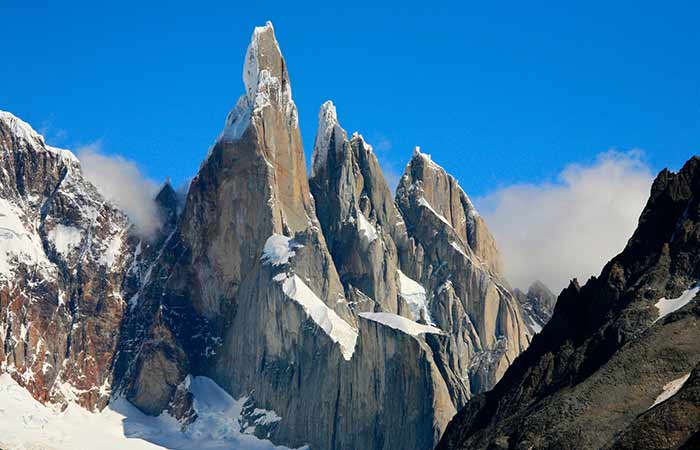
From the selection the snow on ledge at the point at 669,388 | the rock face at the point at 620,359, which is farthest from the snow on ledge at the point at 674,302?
the snow on ledge at the point at 669,388

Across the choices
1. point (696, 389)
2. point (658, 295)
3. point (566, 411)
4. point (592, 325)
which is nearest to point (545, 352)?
point (592, 325)

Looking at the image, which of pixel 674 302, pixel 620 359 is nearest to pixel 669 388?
pixel 620 359

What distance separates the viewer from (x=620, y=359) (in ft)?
394

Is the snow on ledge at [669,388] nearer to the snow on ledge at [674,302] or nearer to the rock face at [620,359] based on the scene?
the rock face at [620,359]

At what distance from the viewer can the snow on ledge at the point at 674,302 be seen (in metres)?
126

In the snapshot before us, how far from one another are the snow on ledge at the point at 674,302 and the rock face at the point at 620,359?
0.43 feet

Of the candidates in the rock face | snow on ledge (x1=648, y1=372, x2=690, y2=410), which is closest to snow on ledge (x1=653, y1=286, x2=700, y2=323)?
the rock face

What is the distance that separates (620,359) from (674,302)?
33.4 ft

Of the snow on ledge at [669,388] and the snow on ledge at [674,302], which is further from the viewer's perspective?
the snow on ledge at [674,302]

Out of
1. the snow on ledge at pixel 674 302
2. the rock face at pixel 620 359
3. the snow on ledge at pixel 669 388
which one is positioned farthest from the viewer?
the snow on ledge at pixel 674 302

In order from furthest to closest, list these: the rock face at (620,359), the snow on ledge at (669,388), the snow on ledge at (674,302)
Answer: the snow on ledge at (674,302)
the rock face at (620,359)
the snow on ledge at (669,388)

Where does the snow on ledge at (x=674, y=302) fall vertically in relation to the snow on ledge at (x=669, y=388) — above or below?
above

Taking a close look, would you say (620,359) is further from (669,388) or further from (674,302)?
(674,302)

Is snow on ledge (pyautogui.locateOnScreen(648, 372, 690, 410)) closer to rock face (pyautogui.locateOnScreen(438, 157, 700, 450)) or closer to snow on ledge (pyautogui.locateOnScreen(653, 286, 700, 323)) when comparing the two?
rock face (pyautogui.locateOnScreen(438, 157, 700, 450))
